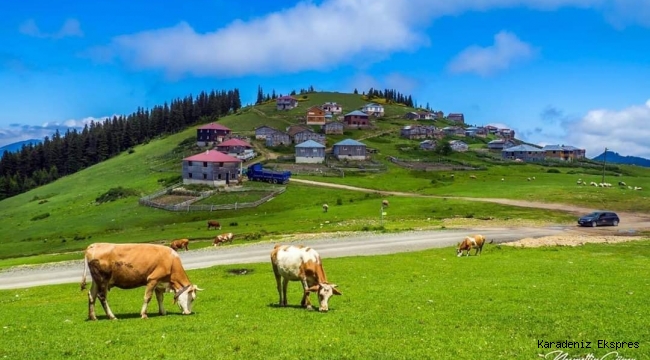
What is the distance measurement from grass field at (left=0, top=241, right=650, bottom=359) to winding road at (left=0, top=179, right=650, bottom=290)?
1069cm

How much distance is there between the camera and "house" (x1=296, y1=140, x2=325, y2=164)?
138375 mm

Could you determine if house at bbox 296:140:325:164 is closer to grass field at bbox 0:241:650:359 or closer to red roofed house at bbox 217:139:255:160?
red roofed house at bbox 217:139:255:160

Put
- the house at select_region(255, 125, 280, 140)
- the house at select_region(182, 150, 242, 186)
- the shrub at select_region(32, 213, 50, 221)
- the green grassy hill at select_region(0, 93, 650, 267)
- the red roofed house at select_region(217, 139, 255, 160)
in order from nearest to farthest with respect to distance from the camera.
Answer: the green grassy hill at select_region(0, 93, 650, 267) < the shrub at select_region(32, 213, 50, 221) < the house at select_region(182, 150, 242, 186) < the red roofed house at select_region(217, 139, 255, 160) < the house at select_region(255, 125, 280, 140)

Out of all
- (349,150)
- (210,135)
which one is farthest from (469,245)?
(210,135)

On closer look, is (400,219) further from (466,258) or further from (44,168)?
(44,168)

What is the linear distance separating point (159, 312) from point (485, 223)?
5102cm

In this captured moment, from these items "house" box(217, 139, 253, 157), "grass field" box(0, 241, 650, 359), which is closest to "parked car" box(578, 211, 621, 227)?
"grass field" box(0, 241, 650, 359)

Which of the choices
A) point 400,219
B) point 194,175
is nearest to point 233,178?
point 194,175

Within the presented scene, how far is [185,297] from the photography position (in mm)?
18438

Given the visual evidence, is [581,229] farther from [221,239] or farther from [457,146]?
[457,146]

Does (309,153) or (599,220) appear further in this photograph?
(309,153)

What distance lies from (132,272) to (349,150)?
131 meters

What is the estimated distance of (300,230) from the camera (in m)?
60.2

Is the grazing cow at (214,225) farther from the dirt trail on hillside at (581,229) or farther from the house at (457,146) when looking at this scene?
the house at (457,146)
